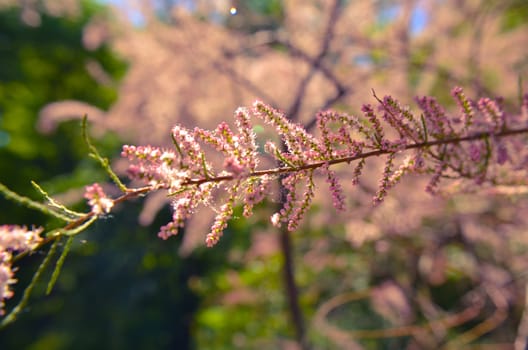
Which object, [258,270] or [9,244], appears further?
[258,270]

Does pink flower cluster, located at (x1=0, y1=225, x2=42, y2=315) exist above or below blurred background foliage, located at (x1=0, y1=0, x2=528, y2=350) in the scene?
below

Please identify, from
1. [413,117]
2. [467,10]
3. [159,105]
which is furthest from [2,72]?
[413,117]

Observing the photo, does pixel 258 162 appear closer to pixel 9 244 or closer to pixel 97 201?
pixel 97 201

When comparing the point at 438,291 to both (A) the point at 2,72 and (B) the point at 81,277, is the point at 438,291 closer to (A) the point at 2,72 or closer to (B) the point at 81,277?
(B) the point at 81,277

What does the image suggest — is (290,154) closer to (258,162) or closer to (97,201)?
(258,162)

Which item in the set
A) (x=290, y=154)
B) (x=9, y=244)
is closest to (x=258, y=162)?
(x=290, y=154)

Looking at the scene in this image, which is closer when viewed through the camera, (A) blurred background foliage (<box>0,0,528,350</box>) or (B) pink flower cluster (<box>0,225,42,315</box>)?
(B) pink flower cluster (<box>0,225,42,315</box>)

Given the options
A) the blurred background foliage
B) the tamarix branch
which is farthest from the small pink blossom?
the blurred background foliage

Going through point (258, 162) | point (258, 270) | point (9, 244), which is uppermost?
point (258, 270)

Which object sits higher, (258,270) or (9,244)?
(258,270)

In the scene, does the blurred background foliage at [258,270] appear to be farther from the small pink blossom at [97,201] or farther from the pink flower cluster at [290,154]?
the small pink blossom at [97,201]

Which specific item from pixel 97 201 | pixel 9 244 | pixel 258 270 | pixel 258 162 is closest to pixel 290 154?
pixel 258 162

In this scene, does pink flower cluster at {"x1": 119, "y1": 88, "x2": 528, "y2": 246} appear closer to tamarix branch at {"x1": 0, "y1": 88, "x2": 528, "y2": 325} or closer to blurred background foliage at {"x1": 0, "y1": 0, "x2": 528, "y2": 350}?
tamarix branch at {"x1": 0, "y1": 88, "x2": 528, "y2": 325}

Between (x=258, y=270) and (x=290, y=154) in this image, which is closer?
(x=290, y=154)
